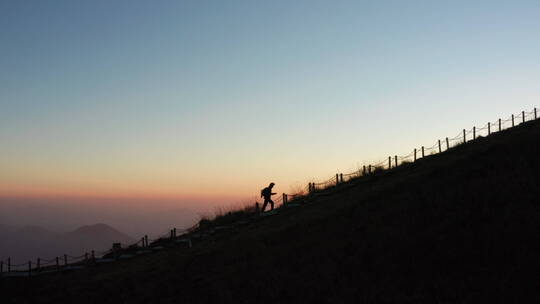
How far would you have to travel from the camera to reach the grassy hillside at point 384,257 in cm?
1175

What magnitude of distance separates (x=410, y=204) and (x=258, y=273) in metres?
8.01

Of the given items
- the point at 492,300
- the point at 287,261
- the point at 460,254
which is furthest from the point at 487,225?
the point at 287,261

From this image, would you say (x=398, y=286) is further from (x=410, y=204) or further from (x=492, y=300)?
(x=410, y=204)

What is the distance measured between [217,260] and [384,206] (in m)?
8.43

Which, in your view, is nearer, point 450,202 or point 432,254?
point 432,254

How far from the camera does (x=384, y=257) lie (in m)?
14.2

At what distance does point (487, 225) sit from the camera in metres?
14.4

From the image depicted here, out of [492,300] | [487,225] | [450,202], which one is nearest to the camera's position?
[492,300]

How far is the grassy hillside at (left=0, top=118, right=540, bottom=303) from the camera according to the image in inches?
463

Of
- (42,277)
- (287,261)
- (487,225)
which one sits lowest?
(42,277)

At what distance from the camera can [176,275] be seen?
61.6 ft

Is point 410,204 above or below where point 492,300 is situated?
above

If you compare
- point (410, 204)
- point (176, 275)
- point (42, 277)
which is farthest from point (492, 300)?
point (42, 277)

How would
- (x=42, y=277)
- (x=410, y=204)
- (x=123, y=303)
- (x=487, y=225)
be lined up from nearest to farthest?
(x=487, y=225)
(x=123, y=303)
(x=410, y=204)
(x=42, y=277)
